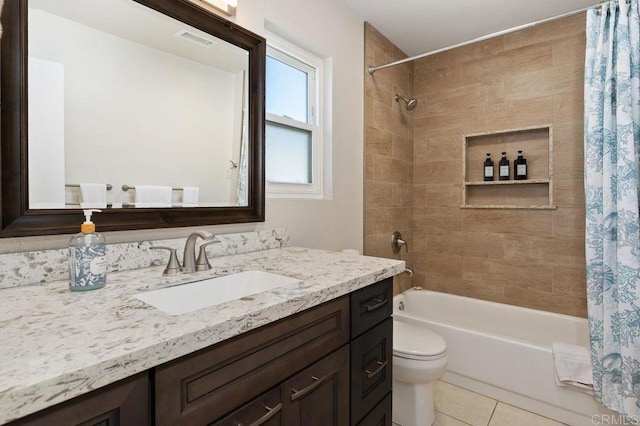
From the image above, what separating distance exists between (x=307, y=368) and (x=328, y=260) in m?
0.51

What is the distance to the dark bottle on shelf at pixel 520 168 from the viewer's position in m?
2.43

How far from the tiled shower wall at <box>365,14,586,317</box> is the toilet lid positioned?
0.64 m

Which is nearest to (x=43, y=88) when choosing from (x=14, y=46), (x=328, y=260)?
(x=14, y=46)

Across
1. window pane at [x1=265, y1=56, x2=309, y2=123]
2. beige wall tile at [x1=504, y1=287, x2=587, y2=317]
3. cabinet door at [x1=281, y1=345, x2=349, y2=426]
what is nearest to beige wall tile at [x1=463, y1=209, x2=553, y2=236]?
beige wall tile at [x1=504, y1=287, x2=587, y2=317]

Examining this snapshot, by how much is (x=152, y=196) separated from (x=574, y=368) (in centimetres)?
225

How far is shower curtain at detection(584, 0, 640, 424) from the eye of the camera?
1586mm

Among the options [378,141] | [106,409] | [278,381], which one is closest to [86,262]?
Answer: [106,409]

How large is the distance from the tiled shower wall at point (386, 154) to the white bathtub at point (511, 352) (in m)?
0.56

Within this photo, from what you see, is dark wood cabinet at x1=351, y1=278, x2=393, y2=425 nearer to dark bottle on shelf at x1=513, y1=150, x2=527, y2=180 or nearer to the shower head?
dark bottle on shelf at x1=513, y1=150, x2=527, y2=180

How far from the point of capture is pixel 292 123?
188cm

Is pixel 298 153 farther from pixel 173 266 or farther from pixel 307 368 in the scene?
pixel 307 368

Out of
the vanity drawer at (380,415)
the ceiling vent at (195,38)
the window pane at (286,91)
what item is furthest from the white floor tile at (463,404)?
the ceiling vent at (195,38)

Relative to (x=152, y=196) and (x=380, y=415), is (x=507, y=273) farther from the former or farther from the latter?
(x=152, y=196)

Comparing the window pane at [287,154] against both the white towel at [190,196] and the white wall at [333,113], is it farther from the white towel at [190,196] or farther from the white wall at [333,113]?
the white towel at [190,196]
